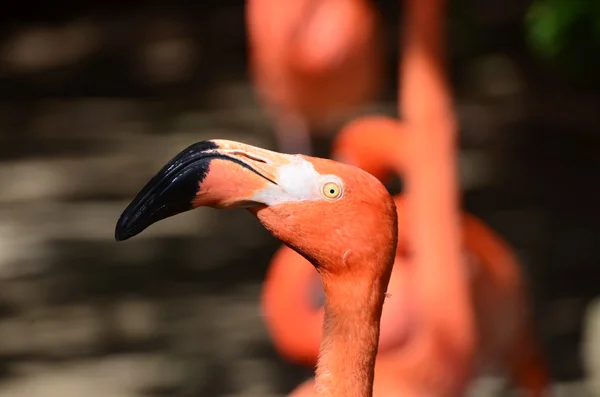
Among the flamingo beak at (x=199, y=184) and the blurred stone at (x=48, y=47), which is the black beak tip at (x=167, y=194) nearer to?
the flamingo beak at (x=199, y=184)

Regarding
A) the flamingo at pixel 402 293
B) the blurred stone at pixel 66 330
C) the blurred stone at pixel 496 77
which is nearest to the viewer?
the flamingo at pixel 402 293

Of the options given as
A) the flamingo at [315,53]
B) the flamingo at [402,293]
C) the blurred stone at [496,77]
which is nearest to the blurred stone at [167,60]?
the blurred stone at [496,77]

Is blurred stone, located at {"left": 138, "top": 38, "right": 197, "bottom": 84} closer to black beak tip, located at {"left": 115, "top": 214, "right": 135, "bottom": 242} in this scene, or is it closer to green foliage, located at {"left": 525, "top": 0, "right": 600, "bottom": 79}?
green foliage, located at {"left": 525, "top": 0, "right": 600, "bottom": 79}

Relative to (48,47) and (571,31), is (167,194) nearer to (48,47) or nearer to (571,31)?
(571,31)

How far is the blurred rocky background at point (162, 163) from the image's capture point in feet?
10.4

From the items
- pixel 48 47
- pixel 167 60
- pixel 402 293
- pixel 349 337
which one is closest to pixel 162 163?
pixel 167 60

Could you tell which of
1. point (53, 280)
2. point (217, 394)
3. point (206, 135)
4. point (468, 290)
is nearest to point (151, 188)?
point (468, 290)

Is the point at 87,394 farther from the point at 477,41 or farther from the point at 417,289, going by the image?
the point at 477,41

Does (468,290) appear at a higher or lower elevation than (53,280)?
lower

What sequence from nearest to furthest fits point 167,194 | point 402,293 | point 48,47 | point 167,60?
1. point 167,194
2. point 402,293
3. point 167,60
4. point 48,47

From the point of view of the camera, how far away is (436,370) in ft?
6.63

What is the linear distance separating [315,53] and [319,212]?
1863 millimetres

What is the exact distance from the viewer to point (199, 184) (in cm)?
116

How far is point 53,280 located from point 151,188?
2664mm
